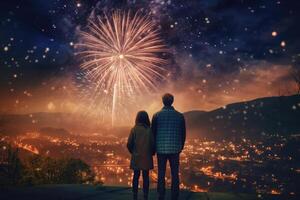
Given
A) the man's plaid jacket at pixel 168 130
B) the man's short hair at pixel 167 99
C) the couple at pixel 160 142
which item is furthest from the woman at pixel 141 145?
the man's short hair at pixel 167 99

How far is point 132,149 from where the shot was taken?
25.4ft

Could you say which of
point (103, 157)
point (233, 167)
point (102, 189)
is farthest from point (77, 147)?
point (102, 189)

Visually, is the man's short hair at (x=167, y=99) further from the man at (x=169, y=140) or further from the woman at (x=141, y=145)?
the woman at (x=141, y=145)

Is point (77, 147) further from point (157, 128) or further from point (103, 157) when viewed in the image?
point (157, 128)

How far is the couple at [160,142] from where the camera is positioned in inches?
287

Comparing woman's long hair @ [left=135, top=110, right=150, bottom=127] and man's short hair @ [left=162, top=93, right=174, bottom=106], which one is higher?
man's short hair @ [left=162, top=93, right=174, bottom=106]

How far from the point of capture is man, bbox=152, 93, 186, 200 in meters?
7.25

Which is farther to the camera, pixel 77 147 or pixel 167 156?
pixel 77 147

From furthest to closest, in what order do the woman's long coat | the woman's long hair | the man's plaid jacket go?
the woman's long hair, the woman's long coat, the man's plaid jacket

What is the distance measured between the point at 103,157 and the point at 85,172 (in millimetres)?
131191

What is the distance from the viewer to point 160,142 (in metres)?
7.33

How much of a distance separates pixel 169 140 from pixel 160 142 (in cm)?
23

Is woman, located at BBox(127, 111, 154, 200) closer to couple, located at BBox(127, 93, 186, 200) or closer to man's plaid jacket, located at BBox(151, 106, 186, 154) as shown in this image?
couple, located at BBox(127, 93, 186, 200)

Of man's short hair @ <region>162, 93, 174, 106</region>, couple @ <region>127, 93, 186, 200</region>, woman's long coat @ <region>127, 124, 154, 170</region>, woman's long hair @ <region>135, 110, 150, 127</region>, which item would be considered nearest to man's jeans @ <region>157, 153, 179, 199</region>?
couple @ <region>127, 93, 186, 200</region>
